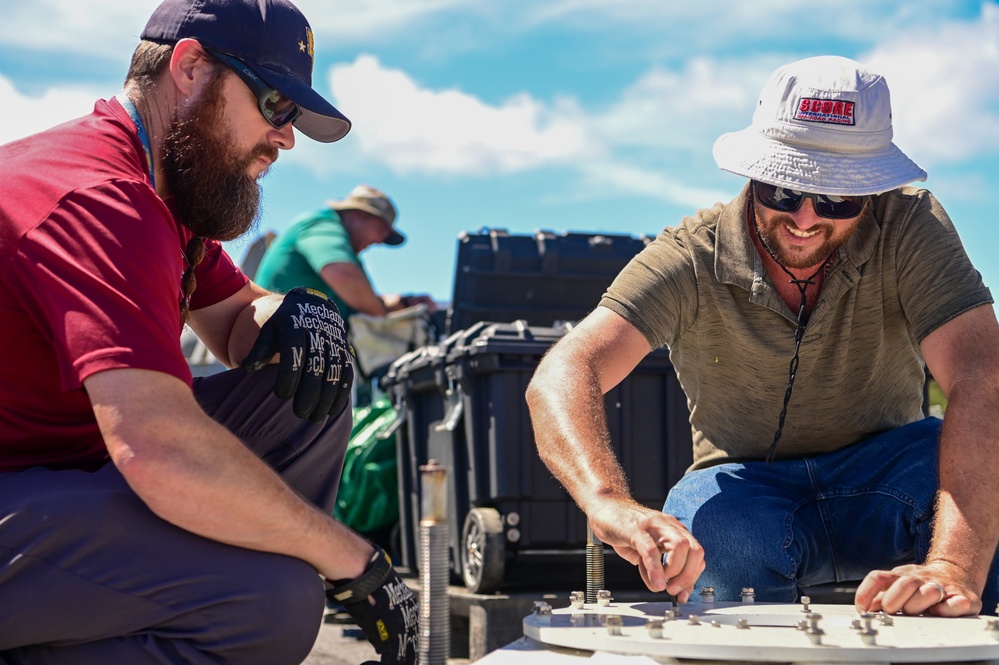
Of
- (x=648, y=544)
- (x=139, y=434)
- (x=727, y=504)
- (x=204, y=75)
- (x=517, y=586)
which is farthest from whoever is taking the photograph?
(x=517, y=586)

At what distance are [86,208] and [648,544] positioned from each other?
3.90 feet

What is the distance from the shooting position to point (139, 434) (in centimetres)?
183

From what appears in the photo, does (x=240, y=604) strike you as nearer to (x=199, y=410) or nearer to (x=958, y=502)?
(x=199, y=410)

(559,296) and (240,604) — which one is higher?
(559,296)

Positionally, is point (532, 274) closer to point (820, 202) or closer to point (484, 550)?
point (484, 550)

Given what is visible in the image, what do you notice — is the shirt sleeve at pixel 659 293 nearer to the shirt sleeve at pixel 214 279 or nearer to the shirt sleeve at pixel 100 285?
the shirt sleeve at pixel 214 279

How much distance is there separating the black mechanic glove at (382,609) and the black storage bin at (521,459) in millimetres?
2168

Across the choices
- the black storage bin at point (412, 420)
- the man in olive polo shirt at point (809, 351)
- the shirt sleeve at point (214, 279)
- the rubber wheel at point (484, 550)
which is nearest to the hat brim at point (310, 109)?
the shirt sleeve at point (214, 279)

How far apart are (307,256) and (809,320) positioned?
141 inches

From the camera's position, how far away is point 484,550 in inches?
169

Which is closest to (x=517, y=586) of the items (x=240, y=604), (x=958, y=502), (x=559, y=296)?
(x=559, y=296)

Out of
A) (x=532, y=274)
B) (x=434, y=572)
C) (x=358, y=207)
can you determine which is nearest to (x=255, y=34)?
(x=434, y=572)

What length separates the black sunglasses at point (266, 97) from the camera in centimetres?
238

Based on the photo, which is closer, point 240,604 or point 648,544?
point 240,604
